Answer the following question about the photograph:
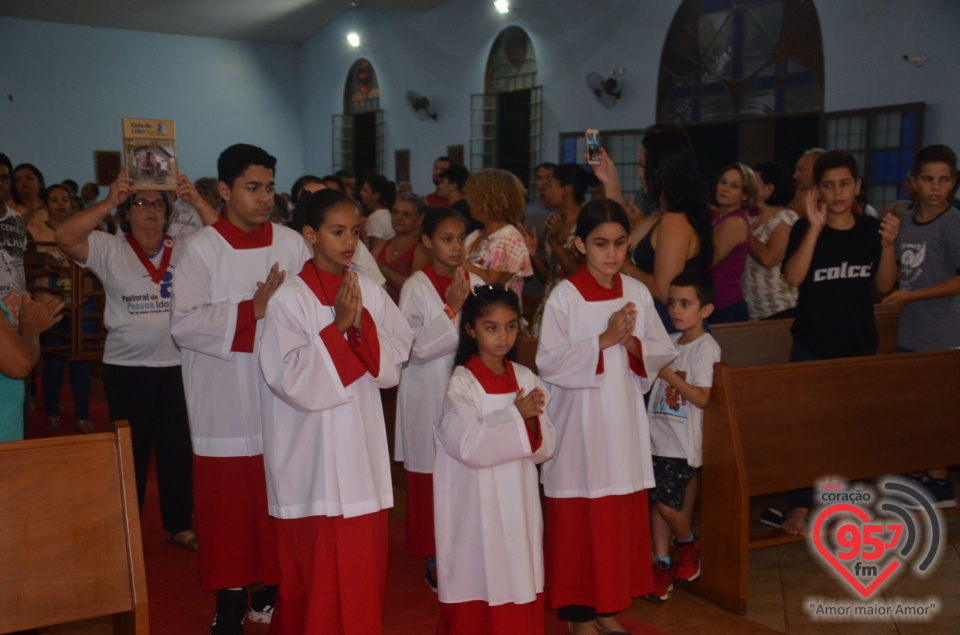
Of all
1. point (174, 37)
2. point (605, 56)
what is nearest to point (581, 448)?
point (605, 56)

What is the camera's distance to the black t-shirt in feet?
13.4

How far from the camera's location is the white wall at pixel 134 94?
15953 millimetres

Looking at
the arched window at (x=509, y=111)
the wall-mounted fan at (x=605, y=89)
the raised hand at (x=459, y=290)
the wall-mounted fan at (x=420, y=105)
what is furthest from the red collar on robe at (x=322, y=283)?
the wall-mounted fan at (x=420, y=105)

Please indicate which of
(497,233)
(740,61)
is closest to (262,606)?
(497,233)

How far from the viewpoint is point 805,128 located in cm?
999

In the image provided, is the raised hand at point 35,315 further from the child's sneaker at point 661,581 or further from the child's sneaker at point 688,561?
the child's sneaker at point 688,561

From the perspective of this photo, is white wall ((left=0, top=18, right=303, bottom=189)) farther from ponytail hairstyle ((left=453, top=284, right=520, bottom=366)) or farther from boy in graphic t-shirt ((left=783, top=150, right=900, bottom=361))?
ponytail hairstyle ((left=453, top=284, right=520, bottom=366))

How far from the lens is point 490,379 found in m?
3.00

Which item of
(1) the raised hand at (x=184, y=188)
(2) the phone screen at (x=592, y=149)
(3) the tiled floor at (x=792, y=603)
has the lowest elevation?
(3) the tiled floor at (x=792, y=603)

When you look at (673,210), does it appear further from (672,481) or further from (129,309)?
(129,309)

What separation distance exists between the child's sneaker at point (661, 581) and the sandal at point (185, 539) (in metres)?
2.03

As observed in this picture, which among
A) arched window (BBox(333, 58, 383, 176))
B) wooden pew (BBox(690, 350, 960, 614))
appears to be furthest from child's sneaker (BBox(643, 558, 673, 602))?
arched window (BBox(333, 58, 383, 176))

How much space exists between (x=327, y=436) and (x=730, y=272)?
2.35 m

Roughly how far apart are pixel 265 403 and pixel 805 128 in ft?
27.7
